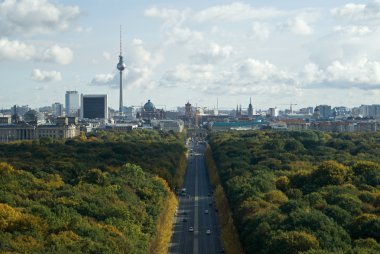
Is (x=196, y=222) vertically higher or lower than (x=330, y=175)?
lower

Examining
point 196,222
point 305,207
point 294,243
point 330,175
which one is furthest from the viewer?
point 196,222

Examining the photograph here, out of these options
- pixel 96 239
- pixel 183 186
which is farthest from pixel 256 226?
pixel 183 186

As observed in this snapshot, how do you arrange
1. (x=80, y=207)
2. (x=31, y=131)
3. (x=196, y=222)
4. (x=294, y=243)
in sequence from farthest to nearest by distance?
(x=31, y=131), (x=196, y=222), (x=80, y=207), (x=294, y=243)

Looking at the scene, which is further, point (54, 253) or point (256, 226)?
point (256, 226)

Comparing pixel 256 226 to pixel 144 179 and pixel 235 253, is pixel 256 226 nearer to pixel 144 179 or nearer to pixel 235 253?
pixel 235 253

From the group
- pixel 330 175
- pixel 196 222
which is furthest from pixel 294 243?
pixel 196 222

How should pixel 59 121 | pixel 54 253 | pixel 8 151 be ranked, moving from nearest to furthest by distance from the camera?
pixel 54 253 → pixel 8 151 → pixel 59 121

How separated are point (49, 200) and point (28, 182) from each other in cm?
1150

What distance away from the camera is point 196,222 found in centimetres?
6016

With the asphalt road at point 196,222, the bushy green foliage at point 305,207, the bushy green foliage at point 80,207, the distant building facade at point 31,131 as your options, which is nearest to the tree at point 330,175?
the bushy green foliage at point 305,207

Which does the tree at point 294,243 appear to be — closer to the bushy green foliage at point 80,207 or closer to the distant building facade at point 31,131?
the bushy green foliage at point 80,207

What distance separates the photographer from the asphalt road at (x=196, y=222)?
50156 millimetres

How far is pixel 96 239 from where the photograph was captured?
3475cm

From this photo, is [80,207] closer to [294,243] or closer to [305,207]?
[305,207]
